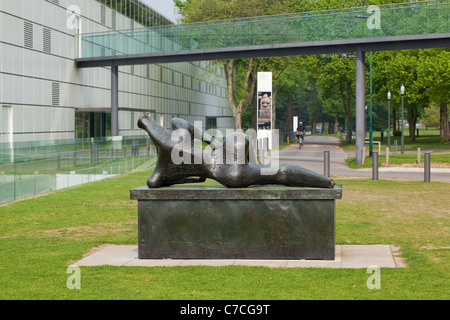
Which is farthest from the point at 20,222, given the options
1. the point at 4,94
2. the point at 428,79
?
the point at 428,79

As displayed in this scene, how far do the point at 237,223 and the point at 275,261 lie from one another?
75cm

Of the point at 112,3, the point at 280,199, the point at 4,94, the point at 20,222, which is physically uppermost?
the point at 112,3

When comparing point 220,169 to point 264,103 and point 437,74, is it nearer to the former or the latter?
point 264,103

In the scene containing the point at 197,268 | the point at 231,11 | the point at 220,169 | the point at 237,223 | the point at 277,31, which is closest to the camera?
the point at 197,268

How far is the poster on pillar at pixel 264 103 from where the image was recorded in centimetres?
3091

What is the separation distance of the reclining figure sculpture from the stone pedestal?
0.17 meters

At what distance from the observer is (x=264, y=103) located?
3127cm

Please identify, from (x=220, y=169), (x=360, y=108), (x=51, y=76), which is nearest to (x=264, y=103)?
(x=360, y=108)

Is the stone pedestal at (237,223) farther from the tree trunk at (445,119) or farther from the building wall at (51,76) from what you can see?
the tree trunk at (445,119)

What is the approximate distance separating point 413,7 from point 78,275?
86.3 ft

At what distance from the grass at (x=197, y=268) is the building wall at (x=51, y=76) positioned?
1693cm

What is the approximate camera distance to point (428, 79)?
157 feet

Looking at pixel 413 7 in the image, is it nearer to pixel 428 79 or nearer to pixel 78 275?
pixel 428 79

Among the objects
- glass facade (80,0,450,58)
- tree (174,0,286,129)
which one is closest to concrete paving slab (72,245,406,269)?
glass facade (80,0,450,58)
